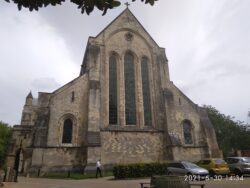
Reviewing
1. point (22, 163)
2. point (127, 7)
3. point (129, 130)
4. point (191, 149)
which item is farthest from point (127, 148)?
point (127, 7)

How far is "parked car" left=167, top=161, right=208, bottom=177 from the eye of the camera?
1543cm

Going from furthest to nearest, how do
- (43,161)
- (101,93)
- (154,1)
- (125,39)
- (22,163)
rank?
(125,39)
(101,93)
(22,163)
(43,161)
(154,1)

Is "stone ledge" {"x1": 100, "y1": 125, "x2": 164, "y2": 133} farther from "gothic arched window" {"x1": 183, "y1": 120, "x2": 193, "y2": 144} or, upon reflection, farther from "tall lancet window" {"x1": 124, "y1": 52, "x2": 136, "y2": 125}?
"gothic arched window" {"x1": 183, "y1": 120, "x2": 193, "y2": 144}

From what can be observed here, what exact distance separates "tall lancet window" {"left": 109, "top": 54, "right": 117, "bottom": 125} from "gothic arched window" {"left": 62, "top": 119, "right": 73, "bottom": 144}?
3633 millimetres

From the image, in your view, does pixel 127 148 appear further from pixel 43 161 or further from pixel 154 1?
pixel 154 1

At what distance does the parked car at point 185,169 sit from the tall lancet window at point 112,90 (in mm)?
7252

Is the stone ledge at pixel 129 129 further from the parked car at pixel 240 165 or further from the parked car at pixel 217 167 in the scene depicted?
the parked car at pixel 240 165

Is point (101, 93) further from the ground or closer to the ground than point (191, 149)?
further from the ground

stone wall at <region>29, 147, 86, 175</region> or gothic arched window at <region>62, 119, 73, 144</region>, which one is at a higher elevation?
gothic arched window at <region>62, 119, 73, 144</region>

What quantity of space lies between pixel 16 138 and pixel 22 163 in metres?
3.04

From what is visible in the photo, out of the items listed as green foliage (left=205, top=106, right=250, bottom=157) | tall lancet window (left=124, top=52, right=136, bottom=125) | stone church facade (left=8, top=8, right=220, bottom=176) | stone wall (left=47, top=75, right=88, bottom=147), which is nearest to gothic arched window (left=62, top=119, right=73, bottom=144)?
stone church facade (left=8, top=8, right=220, bottom=176)

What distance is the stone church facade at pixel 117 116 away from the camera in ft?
66.3

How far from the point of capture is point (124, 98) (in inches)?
940

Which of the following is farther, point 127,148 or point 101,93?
point 101,93
